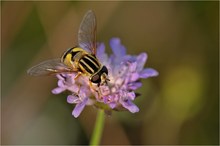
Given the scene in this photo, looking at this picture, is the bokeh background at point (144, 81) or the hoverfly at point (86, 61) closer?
the hoverfly at point (86, 61)

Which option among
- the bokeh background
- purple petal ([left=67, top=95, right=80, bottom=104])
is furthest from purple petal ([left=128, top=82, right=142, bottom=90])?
the bokeh background

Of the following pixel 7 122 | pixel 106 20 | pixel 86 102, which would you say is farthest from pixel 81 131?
pixel 86 102

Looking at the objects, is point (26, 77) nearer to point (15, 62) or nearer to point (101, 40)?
point (15, 62)

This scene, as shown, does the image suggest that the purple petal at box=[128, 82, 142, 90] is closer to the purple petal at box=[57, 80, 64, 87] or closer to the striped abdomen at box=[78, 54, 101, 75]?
the striped abdomen at box=[78, 54, 101, 75]

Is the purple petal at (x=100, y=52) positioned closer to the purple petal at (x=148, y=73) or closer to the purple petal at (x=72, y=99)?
the purple petal at (x=148, y=73)

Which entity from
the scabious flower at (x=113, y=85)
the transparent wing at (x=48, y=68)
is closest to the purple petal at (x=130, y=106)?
the scabious flower at (x=113, y=85)

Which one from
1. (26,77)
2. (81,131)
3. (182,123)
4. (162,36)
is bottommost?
(182,123)

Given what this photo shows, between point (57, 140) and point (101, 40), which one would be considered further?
point (101, 40)

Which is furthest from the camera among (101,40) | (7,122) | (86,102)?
(101,40)
